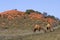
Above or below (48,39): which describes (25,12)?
above

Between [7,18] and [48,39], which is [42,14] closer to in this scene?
[7,18]

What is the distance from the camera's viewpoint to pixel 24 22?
55.5 metres

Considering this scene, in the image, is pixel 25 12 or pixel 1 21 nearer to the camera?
pixel 1 21

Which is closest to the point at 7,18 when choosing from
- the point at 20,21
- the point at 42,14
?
the point at 20,21

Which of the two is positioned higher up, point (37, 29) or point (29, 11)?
point (29, 11)

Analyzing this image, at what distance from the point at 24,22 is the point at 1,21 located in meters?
5.43

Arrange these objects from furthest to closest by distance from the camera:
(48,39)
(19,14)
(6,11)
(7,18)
→ (6,11), (19,14), (7,18), (48,39)

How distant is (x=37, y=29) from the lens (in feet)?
117

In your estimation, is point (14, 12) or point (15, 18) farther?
point (14, 12)

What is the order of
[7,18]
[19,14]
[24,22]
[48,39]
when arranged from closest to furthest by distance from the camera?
[48,39] → [24,22] → [7,18] → [19,14]

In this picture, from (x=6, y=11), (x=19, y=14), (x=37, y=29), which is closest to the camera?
(x=37, y=29)

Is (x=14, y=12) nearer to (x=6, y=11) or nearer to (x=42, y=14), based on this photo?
(x=6, y=11)

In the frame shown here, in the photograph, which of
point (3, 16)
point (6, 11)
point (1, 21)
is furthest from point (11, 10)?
point (1, 21)

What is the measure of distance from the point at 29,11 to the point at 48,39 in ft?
173
